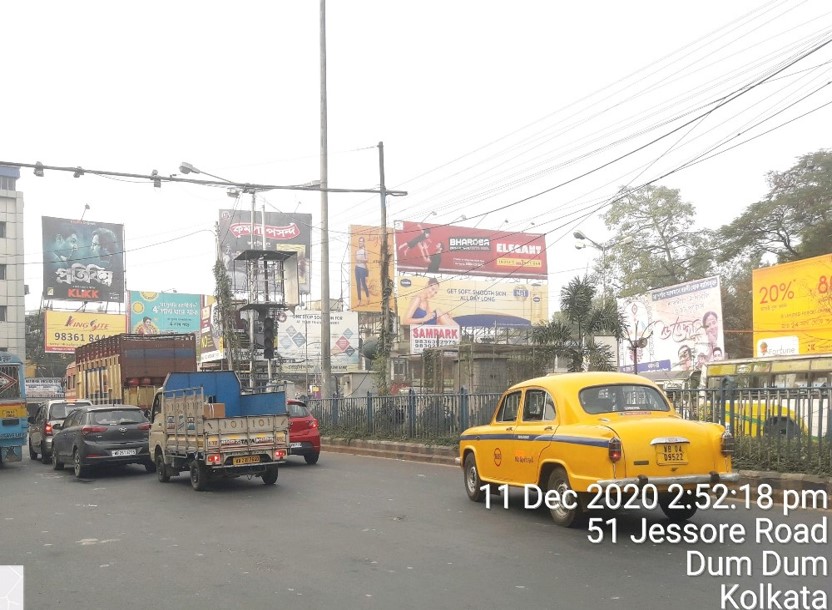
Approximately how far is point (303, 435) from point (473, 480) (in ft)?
25.6

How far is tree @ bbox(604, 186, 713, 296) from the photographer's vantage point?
48781 mm

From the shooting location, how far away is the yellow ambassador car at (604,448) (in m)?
8.68

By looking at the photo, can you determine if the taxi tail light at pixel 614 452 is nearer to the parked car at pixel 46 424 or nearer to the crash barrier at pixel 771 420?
the crash barrier at pixel 771 420

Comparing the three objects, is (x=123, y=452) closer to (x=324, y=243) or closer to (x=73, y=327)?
(x=324, y=243)

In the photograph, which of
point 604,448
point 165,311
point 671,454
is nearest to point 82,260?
point 165,311

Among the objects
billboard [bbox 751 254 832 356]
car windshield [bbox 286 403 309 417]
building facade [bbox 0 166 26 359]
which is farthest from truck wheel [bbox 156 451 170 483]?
building facade [bbox 0 166 26 359]

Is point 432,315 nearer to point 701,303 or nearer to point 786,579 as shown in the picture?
point 701,303

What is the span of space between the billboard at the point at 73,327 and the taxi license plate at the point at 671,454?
5849cm

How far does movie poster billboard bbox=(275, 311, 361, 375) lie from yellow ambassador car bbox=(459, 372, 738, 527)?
45.1 m

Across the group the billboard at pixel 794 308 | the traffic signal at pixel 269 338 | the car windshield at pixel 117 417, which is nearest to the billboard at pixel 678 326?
the billboard at pixel 794 308

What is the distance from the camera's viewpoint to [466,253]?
60.2 metres

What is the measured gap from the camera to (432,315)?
193 feet

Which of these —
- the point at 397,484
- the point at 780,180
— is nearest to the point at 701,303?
the point at 780,180

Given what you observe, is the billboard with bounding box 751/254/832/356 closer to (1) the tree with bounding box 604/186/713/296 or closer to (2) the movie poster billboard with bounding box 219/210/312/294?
(1) the tree with bounding box 604/186/713/296
